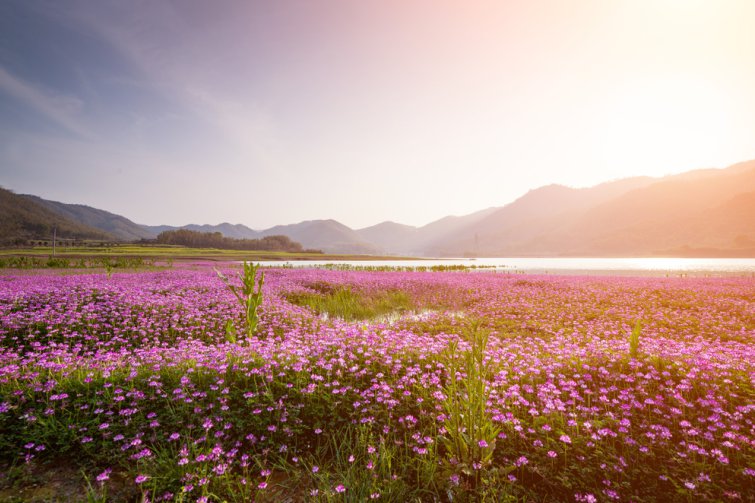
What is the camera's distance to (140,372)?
589 cm

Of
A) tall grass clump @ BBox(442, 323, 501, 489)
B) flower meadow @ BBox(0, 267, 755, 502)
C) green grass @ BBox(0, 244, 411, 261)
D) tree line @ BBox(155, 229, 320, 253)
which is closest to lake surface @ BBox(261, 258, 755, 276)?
Answer: green grass @ BBox(0, 244, 411, 261)

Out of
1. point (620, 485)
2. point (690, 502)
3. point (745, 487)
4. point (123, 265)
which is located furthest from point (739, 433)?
point (123, 265)

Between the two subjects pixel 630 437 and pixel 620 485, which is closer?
pixel 620 485

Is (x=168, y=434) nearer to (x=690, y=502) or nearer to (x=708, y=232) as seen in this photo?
(x=690, y=502)

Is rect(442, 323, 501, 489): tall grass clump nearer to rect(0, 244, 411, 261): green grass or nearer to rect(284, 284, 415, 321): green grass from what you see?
rect(284, 284, 415, 321): green grass

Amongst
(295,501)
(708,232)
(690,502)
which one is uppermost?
(708,232)

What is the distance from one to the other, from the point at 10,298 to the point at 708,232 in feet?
771

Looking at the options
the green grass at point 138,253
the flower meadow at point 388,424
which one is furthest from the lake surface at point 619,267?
the flower meadow at point 388,424

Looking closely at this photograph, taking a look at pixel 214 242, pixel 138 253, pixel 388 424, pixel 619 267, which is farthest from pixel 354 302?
pixel 214 242

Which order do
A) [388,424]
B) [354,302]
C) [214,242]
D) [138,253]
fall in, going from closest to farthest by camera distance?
[388,424] < [354,302] < [138,253] < [214,242]

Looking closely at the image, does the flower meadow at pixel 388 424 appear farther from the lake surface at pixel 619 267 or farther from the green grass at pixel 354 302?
the lake surface at pixel 619 267

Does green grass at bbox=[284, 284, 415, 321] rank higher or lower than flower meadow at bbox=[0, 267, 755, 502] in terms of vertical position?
lower

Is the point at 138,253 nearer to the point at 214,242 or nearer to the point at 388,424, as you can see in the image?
the point at 214,242

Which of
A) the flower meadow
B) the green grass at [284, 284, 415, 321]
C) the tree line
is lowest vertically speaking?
the green grass at [284, 284, 415, 321]
